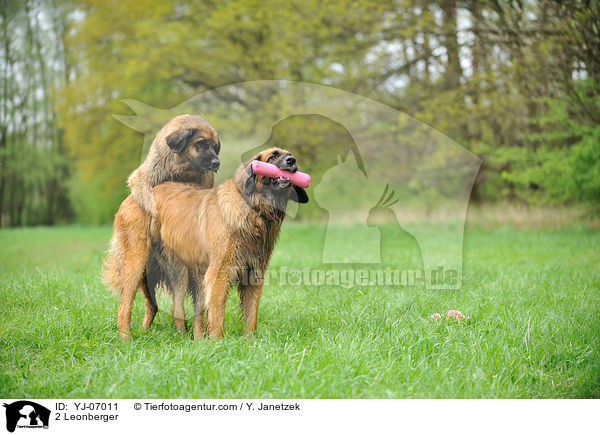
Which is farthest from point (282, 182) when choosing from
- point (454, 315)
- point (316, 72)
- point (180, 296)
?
point (316, 72)

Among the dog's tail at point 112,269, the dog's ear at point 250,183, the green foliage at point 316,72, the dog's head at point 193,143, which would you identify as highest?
the green foliage at point 316,72

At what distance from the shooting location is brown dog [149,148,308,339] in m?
2.74

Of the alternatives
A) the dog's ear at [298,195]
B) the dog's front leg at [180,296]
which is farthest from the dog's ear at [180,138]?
the dog's front leg at [180,296]

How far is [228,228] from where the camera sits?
9.12ft

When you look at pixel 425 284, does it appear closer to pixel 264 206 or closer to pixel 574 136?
pixel 264 206

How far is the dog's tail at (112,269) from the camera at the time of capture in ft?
10.5

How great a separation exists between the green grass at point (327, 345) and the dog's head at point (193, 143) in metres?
1.18

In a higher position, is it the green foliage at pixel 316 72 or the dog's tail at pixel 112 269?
the green foliage at pixel 316 72

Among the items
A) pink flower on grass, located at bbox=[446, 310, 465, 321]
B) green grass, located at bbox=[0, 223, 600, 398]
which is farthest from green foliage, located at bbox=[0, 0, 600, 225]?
pink flower on grass, located at bbox=[446, 310, 465, 321]

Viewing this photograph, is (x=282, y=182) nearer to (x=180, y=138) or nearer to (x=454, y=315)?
(x=180, y=138)

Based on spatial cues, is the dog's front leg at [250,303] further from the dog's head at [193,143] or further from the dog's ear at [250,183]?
the dog's head at [193,143]
